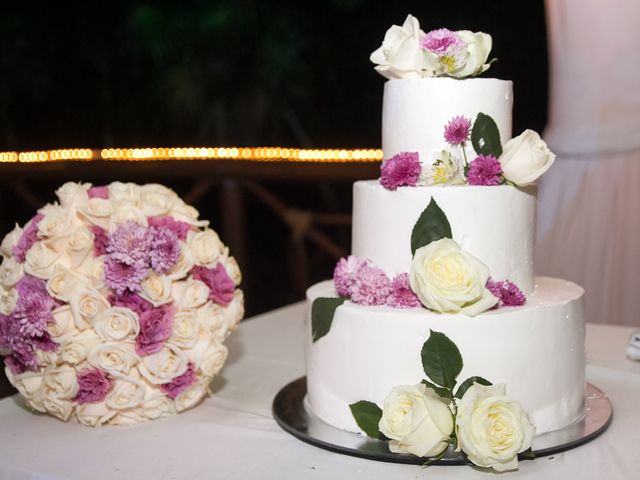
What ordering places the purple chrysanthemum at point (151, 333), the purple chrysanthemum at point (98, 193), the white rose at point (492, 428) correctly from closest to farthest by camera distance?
the white rose at point (492, 428), the purple chrysanthemum at point (151, 333), the purple chrysanthemum at point (98, 193)

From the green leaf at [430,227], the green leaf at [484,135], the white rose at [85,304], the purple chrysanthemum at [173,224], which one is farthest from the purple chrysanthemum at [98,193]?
the green leaf at [484,135]

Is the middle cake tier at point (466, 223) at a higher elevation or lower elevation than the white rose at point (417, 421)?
higher

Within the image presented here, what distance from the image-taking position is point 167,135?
7.52 meters

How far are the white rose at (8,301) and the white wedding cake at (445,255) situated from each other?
58 centimetres

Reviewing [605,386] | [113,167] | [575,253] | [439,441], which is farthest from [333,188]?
[439,441]

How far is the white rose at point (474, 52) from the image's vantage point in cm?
166

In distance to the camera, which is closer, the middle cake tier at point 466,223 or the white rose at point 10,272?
the middle cake tier at point 466,223

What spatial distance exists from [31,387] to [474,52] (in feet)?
3.57

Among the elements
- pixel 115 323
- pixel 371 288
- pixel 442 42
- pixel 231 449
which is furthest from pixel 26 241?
pixel 442 42

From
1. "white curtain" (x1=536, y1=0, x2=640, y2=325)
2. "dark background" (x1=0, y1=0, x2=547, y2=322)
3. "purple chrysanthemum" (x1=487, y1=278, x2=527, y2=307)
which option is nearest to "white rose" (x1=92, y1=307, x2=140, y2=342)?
"purple chrysanthemum" (x1=487, y1=278, x2=527, y2=307)

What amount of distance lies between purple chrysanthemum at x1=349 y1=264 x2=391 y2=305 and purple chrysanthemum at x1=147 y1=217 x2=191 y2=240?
40cm

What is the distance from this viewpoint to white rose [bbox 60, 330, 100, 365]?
165 cm

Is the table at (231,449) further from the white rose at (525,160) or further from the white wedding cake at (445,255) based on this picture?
the white rose at (525,160)

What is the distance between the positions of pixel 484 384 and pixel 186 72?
5879 mm
